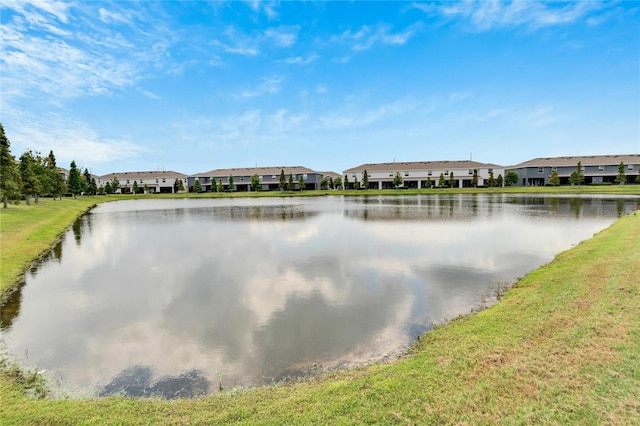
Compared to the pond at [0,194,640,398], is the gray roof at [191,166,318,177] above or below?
above

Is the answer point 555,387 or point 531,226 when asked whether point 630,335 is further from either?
point 531,226

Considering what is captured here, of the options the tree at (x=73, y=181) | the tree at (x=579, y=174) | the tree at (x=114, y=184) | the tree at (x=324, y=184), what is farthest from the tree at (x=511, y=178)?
the tree at (x=114, y=184)

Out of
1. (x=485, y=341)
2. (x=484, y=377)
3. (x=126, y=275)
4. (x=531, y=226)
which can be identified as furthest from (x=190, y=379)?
(x=531, y=226)

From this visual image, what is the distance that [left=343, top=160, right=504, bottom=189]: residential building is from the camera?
89.1m

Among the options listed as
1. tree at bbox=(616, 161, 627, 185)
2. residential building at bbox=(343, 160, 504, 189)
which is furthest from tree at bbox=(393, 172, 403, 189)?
tree at bbox=(616, 161, 627, 185)

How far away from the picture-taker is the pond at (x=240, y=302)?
6.84m

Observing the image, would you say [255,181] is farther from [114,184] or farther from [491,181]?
[491,181]

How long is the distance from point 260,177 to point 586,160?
8379cm

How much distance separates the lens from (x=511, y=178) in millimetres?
84625

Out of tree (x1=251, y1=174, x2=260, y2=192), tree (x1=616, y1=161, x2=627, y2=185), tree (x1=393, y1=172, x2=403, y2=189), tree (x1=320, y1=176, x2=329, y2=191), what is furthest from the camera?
tree (x1=320, y1=176, x2=329, y2=191)

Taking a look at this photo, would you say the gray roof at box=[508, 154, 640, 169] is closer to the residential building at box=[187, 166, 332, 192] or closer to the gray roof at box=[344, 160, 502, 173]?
the gray roof at box=[344, 160, 502, 173]

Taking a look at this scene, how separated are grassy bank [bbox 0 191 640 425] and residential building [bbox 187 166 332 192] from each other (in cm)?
8969

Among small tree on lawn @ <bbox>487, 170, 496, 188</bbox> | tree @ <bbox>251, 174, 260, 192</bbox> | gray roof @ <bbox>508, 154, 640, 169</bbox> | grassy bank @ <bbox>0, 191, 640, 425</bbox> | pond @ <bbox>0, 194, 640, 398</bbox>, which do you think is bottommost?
pond @ <bbox>0, 194, 640, 398</bbox>

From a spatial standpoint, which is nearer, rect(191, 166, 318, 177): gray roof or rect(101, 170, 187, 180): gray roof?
rect(191, 166, 318, 177): gray roof
